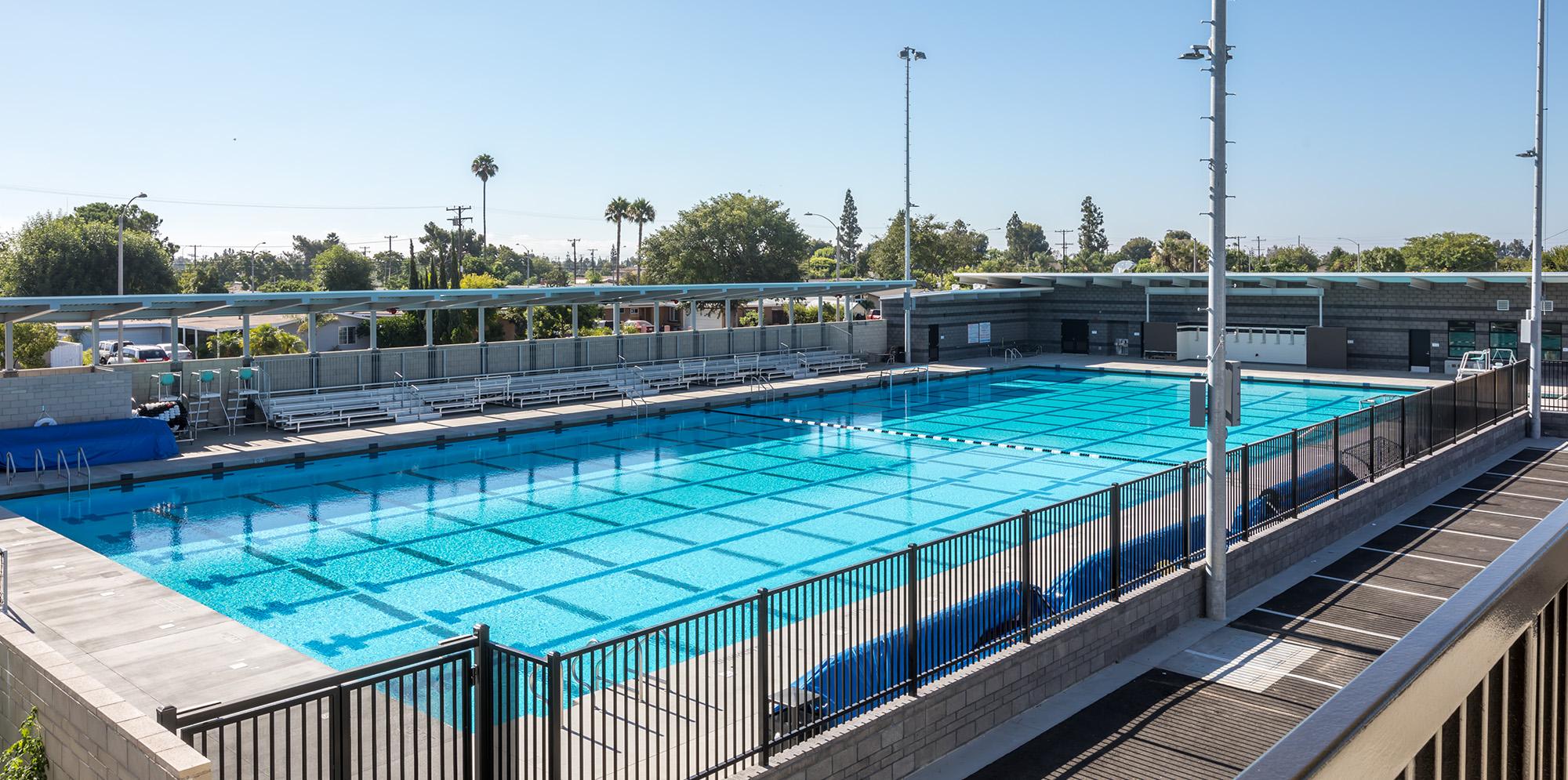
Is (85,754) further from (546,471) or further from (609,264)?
(609,264)

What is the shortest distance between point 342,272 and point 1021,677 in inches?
2914

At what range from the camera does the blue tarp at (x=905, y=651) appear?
7.89m

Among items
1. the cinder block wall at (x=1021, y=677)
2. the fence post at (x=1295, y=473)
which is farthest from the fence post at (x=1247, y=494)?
the fence post at (x=1295, y=473)

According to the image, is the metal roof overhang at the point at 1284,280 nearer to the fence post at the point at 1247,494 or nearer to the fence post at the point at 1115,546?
the fence post at the point at 1247,494

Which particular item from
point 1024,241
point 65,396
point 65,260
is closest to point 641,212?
point 65,260

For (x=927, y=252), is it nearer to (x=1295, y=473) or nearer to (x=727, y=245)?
(x=727, y=245)

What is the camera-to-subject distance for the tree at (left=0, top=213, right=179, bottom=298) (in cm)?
5684

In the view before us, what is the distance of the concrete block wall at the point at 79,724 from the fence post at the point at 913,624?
477 cm

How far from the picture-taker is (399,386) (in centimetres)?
2827

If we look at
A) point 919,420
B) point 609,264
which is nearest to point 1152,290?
point 919,420

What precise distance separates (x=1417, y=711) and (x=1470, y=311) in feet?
135

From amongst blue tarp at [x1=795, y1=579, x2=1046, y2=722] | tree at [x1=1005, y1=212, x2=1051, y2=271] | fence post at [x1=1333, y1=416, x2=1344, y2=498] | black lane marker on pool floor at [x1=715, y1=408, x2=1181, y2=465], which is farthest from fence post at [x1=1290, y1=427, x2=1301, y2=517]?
tree at [x1=1005, y1=212, x2=1051, y2=271]

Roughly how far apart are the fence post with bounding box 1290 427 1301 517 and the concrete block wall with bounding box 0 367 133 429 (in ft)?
66.5

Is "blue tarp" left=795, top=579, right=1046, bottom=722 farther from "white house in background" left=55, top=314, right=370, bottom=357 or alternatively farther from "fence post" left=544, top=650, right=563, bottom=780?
"white house in background" left=55, top=314, right=370, bottom=357
